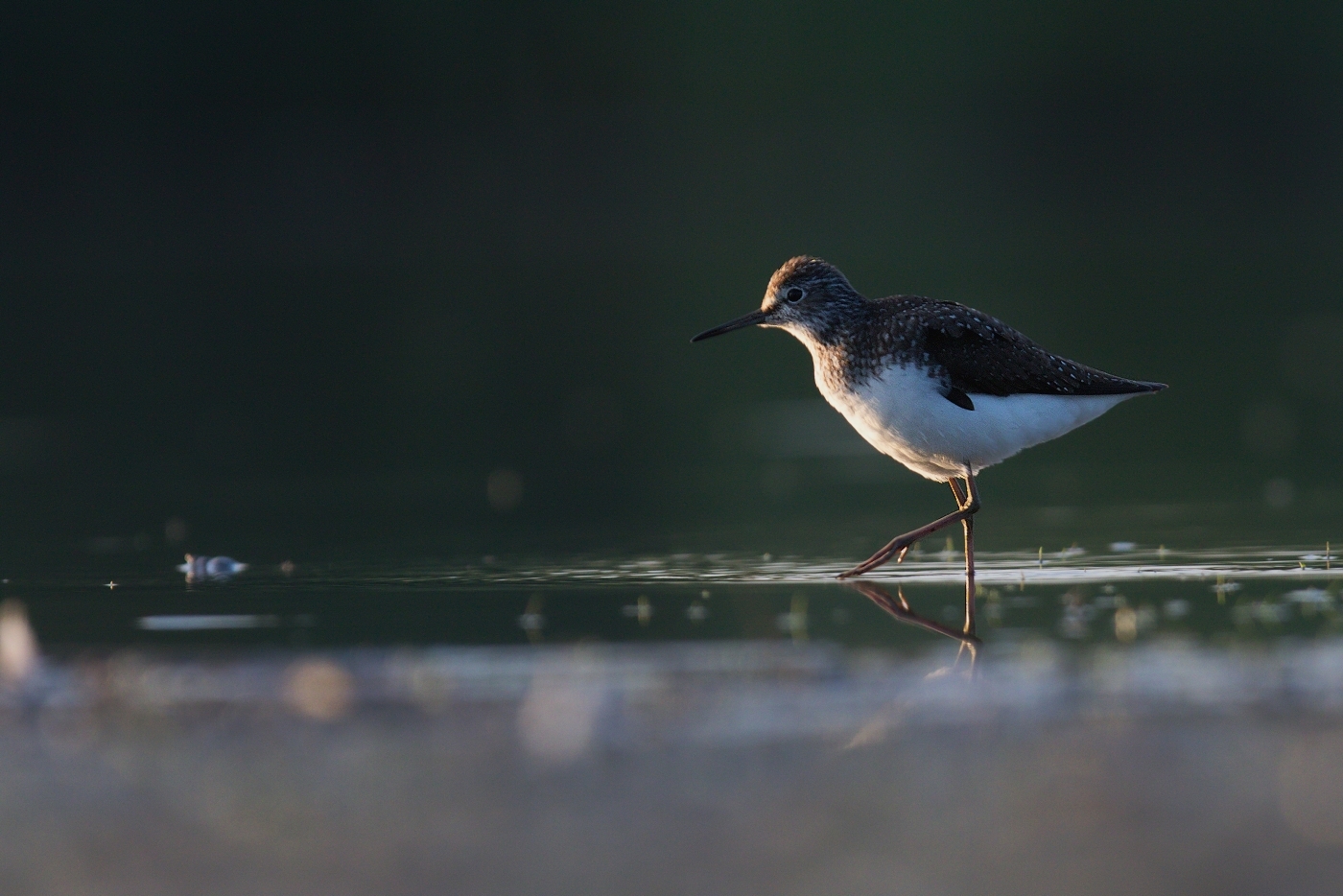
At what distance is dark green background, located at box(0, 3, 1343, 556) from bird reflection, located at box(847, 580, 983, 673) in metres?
1.61

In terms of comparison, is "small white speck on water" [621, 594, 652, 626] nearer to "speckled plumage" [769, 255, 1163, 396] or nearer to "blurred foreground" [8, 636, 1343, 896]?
"blurred foreground" [8, 636, 1343, 896]

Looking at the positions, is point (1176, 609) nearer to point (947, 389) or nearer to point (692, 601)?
point (947, 389)

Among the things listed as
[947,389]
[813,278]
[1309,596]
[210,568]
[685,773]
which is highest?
[813,278]

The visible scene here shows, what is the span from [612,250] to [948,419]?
1237 inches

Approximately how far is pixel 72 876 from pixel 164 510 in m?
8.73

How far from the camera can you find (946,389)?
31.1ft

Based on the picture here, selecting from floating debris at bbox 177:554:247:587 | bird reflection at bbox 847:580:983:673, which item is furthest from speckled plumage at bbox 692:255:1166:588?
floating debris at bbox 177:554:247:587

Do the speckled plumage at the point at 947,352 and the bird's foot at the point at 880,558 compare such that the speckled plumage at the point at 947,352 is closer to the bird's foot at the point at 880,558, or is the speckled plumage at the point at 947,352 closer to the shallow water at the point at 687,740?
the bird's foot at the point at 880,558

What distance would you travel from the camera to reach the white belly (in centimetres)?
943

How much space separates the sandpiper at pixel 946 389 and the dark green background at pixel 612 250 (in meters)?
1.26

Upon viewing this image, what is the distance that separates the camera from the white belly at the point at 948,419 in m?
9.43

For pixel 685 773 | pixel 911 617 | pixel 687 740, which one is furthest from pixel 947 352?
pixel 685 773

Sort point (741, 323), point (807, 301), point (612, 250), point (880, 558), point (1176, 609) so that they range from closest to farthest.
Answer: point (1176, 609) < point (880, 558) < point (807, 301) < point (741, 323) < point (612, 250)

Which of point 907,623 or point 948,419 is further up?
point 948,419
